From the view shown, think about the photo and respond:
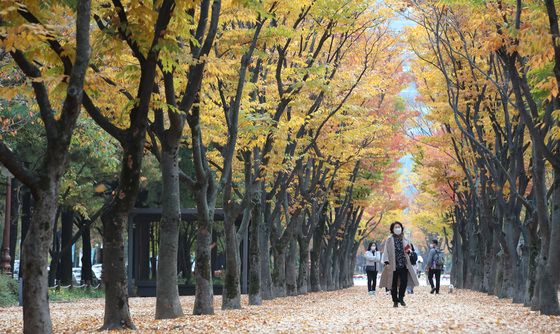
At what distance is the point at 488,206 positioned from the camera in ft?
89.3

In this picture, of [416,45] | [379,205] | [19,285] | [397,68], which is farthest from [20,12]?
[379,205]

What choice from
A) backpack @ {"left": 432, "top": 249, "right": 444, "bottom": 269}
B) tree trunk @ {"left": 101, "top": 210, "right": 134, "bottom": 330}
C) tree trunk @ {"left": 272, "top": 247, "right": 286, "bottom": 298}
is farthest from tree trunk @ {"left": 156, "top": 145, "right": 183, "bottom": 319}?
backpack @ {"left": 432, "top": 249, "right": 444, "bottom": 269}

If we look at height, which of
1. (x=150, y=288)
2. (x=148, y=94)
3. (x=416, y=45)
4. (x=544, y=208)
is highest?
(x=416, y=45)

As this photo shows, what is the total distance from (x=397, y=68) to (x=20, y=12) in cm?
2312

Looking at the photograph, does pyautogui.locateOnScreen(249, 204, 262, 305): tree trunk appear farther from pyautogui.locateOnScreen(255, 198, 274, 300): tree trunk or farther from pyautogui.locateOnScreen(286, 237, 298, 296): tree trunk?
pyautogui.locateOnScreen(286, 237, 298, 296): tree trunk

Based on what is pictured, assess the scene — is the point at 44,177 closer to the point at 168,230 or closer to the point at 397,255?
the point at 168,230

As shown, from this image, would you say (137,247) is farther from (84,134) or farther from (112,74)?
(112,74)

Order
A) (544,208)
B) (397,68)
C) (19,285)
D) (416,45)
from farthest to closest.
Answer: (397,68)
(19,285)
(416,45)
(544,208)

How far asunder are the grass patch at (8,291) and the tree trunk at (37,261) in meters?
17.8

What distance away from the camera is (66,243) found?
3797cm

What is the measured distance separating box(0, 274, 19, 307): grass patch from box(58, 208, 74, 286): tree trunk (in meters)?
8.20

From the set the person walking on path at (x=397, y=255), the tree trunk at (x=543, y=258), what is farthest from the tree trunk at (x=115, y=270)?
the tree trunk at (x=543, y=258)

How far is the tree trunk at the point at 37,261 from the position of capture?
1020cm

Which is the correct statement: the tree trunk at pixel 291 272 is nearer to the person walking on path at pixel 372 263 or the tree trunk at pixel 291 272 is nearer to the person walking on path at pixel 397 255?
the person walking on path at pixel 372 263
